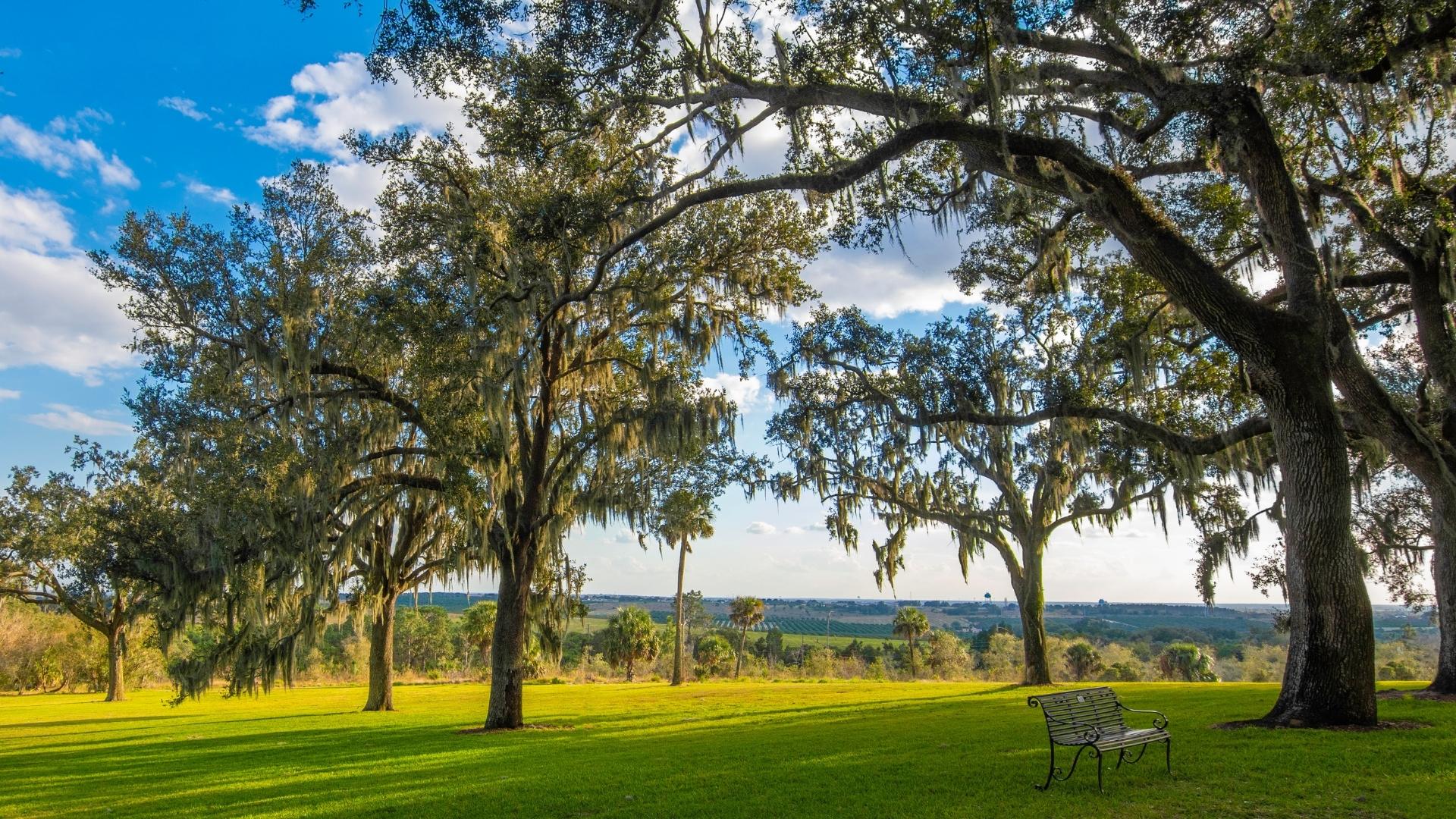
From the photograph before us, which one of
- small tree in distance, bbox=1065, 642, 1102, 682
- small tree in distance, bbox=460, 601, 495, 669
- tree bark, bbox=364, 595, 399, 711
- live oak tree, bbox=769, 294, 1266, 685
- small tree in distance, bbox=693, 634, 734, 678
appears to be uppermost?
Answer: live oak tree, bbox=769, 294, 1266, 685

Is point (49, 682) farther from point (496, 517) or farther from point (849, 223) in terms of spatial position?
point (849, 223)

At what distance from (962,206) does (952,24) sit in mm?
3307

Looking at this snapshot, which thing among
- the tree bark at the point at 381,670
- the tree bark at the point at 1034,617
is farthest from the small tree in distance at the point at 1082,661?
the tree bark at the point at 381,670

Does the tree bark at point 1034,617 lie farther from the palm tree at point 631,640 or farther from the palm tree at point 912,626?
the palm tree at point 631,640

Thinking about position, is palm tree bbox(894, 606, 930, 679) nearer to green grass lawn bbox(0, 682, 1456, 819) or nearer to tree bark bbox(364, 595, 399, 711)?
green grass lawn bbox(0, 682, 1456, 819)

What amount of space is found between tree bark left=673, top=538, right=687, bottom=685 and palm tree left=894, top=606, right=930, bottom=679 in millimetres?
16644

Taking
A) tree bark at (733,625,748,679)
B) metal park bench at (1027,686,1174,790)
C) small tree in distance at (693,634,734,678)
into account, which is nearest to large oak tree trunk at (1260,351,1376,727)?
metal park bench at (1027,686,1174,790)

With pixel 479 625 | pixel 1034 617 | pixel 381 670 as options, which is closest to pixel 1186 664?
pixel 1034 617

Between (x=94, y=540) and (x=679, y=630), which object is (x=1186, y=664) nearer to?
(x=679, y=630)

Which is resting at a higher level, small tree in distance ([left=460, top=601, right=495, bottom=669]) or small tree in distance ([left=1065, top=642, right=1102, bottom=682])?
small tree in distance ([left=460, top=601, right=495, bottom=669])

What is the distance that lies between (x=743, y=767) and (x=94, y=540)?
561 inches

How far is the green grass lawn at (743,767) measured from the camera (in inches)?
247

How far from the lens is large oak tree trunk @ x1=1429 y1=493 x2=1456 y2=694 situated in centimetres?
1131

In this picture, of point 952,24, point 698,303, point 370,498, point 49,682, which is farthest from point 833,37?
point 49,682
